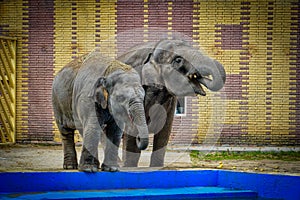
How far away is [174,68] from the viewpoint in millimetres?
8680

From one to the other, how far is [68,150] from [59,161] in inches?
159

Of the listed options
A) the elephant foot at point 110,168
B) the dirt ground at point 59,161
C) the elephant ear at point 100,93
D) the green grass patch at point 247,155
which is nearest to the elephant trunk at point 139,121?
the elephant ear at point 100,93

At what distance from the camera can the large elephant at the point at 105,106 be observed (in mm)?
7285

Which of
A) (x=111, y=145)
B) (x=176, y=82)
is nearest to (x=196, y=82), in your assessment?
(x=176, y=82)

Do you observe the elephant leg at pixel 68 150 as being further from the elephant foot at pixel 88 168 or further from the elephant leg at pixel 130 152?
the elephant foot at pixel 88 168

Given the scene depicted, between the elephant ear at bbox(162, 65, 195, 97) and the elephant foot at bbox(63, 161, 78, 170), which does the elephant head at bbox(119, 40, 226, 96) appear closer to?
the elephant ear at bbox(162, 65, 195, 97)

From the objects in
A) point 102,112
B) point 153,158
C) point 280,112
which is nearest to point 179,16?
point 280,112

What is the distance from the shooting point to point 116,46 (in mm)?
18062

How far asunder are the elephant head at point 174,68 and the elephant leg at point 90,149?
1415mm

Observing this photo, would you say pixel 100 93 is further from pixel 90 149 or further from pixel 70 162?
pixel 70 162

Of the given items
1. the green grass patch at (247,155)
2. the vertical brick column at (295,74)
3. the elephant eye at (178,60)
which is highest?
the elephant eye at (178,60)

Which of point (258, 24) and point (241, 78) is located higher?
point (258, 24)

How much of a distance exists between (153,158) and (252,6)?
952 centimetres

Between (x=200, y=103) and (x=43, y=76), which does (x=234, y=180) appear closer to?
(x=200, y=103)
